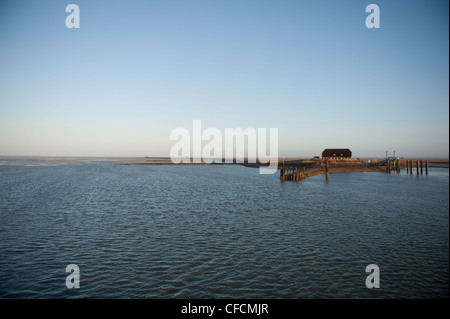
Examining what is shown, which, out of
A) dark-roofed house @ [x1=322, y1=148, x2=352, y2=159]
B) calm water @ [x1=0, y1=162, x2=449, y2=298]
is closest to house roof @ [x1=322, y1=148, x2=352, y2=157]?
dark-roofed house @ [x1=322, y1=148, x2=352, y2=159]

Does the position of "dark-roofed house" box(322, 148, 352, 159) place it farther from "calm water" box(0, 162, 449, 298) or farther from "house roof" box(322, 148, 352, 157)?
"calm water" box(0, 162, 449, 298)

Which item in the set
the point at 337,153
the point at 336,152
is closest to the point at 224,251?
the point at 337,153

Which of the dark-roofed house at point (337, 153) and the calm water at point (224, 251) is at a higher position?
the dark-roofed house at point (337, 153)

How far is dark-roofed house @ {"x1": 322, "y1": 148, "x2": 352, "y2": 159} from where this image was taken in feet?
316

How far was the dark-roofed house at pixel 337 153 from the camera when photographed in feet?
316

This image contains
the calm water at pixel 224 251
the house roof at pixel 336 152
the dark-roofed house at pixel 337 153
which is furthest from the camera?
the house roof at pixel 336 152

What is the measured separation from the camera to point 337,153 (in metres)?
98.0

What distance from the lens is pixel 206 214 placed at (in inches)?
823

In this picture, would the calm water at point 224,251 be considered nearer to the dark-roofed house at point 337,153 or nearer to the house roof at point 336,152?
the dark-roofed house at point 337,153

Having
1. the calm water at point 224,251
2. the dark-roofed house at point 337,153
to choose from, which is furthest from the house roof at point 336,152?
the calm water at point 224,251

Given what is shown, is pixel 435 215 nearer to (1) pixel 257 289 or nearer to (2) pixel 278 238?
(2) pixel 278 238

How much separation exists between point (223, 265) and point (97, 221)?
11.5 meters

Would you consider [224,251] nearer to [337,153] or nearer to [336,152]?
[337,153]
